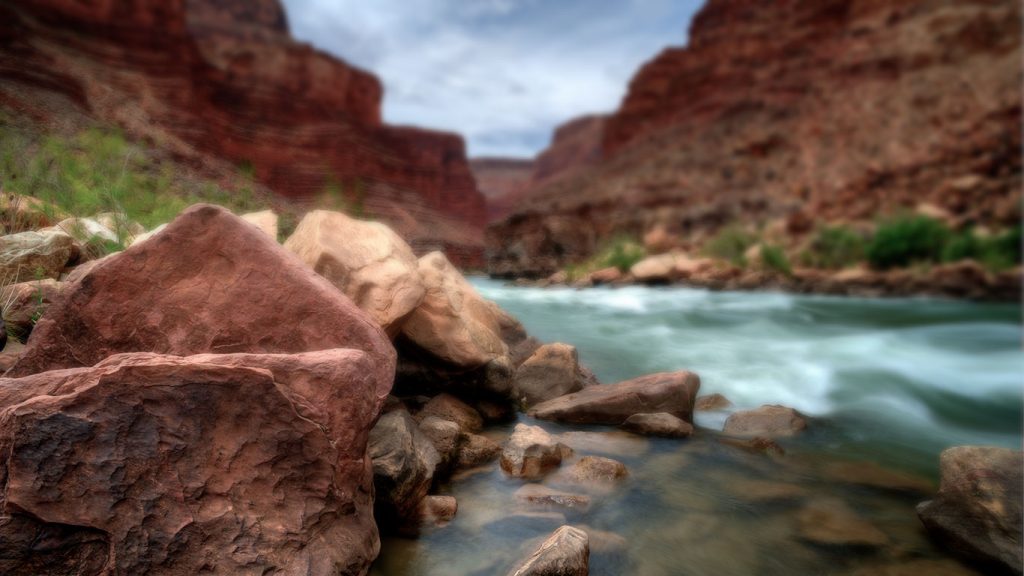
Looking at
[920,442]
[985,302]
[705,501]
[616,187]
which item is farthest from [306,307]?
[616,187]

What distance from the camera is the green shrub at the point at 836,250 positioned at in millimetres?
21062

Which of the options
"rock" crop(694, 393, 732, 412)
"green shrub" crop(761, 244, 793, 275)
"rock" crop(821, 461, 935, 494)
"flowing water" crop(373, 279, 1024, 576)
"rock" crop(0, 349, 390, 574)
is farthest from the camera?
"green shrub" crop(761, 244, 793, 275)

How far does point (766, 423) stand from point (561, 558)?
9.09ft

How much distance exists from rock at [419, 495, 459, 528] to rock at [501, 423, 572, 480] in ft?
1.57

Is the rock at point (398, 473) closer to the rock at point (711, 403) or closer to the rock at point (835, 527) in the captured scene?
the rock at point (835, 527)

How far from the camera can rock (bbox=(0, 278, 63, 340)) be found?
2662 mm

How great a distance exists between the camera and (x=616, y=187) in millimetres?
41781

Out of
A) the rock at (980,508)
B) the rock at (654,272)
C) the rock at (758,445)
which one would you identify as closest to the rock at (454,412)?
the rock at (758,445)

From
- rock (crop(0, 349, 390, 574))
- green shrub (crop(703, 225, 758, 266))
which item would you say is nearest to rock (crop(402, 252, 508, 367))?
rock (crop(0, 349, 390, 574))

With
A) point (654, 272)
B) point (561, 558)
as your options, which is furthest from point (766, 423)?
point (654, 272)

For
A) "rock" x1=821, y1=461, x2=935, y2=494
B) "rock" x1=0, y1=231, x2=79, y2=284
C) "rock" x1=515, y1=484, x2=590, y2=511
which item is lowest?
"rock" x1=821, y1=461, x2=935, y2=494

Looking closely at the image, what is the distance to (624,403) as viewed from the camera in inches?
151

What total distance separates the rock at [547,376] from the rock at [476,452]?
0.97 m

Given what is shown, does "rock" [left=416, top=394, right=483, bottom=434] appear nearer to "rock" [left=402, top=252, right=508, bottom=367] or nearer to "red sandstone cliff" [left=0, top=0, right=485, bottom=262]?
"rock" [left=402, top=252, right=508, bottom=367]
